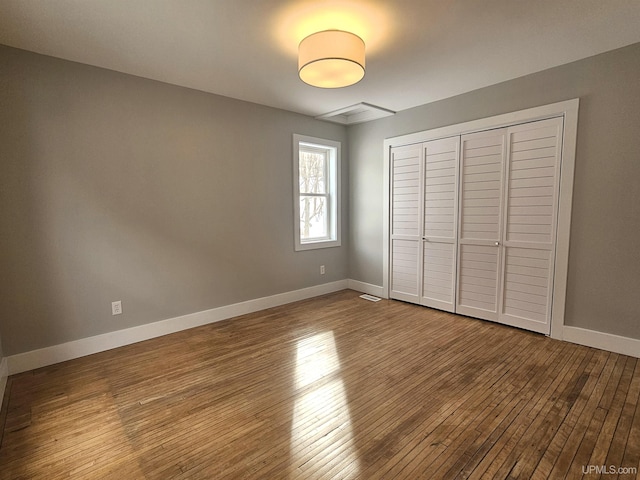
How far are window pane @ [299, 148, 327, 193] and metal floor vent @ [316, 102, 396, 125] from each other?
21.1 inches

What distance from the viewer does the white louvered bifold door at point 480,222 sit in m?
3.32

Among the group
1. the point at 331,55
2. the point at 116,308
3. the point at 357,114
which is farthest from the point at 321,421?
the point at 357,114

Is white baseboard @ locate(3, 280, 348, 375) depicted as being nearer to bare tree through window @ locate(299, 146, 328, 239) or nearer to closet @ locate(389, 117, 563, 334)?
bare tree through window @ locate(299, 146, 328, 239)

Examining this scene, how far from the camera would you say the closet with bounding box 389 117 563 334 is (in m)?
3.04

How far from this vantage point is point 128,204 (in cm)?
296

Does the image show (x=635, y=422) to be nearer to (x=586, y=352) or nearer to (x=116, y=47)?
(x=586, y=352)

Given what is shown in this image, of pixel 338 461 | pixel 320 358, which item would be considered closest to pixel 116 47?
pixel 320 358

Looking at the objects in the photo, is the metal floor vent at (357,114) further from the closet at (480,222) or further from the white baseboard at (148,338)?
the white baseboard at (148,338)

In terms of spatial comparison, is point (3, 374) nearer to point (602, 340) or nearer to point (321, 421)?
point (321, 421)

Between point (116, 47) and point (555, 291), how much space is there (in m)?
4.42

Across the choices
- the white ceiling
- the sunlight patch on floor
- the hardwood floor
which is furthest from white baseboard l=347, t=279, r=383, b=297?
the white ceiling

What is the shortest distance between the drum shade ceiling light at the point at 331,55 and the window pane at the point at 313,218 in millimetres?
2296

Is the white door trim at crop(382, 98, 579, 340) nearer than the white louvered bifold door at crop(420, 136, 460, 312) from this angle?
Yes

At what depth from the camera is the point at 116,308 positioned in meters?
2.95
